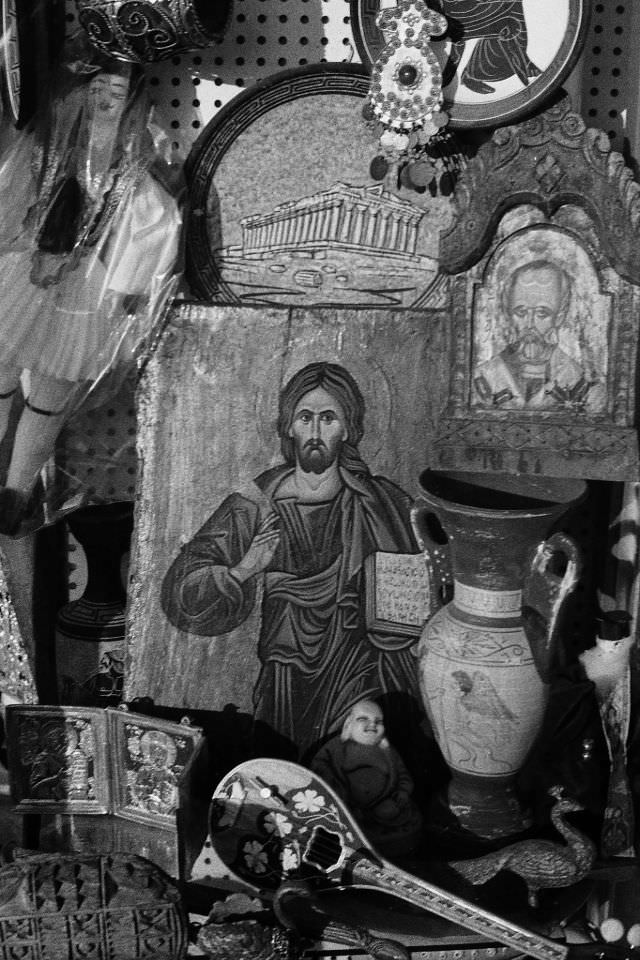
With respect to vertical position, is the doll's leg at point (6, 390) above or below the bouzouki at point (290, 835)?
above

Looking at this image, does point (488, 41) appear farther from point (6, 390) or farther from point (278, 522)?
point (6, 390)

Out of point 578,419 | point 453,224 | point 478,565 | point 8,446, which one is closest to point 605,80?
point 453,224

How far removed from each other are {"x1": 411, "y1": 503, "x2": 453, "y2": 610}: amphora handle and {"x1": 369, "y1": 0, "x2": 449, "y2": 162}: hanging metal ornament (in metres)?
0.67

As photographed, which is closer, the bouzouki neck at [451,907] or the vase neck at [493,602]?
the bouzouki neck at [451,907]

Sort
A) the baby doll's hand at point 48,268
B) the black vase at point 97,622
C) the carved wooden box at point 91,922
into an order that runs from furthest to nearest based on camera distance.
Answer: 1. the black vase at point 97,622
2. the baby doll's hand at point 48,268
3. the carved wooden box at point 91,922

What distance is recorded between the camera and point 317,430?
224 cm

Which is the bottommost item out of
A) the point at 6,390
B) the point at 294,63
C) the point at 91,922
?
the point at 91,922

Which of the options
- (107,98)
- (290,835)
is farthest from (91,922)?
(107,98)

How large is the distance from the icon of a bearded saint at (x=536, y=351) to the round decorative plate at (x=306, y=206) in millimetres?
189

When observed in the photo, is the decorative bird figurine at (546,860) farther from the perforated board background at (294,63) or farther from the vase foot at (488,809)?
the perforated board background at (294,63)

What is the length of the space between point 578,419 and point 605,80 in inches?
25.8

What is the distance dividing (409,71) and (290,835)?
52.6 inches

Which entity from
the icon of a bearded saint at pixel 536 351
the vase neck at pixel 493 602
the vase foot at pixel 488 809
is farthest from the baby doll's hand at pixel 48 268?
the vase foot at pixel 488 809

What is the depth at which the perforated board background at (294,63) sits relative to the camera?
220 centimetres
